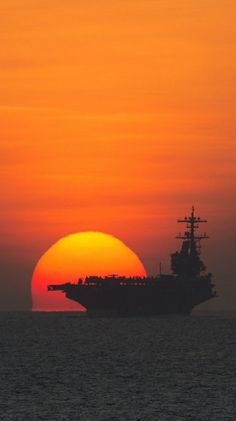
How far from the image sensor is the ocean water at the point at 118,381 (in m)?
56.1

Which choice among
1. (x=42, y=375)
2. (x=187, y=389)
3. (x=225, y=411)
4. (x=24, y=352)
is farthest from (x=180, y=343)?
(x=225, y=411)

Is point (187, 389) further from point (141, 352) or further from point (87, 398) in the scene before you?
point (141, 352)

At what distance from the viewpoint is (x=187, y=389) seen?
225 feet

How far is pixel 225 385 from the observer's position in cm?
7131

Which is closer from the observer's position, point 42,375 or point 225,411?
point 225,411

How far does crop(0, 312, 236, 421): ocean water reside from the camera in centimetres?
5609

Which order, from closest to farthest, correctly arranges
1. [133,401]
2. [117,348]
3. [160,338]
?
[133,401], [117,348], [160,338]

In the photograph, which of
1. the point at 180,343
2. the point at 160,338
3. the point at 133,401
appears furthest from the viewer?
the point at 160,338

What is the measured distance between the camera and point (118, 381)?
2936 inches

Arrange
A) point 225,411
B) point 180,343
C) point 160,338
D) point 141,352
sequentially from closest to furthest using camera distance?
point 225,411 < point 141,352 < point 180,343 < point 160,338

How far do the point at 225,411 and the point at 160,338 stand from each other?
88858mm

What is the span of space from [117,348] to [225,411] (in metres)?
63.5

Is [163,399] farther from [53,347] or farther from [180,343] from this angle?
[180,343]

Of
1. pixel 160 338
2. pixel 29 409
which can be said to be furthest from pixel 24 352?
pixel 29 409
